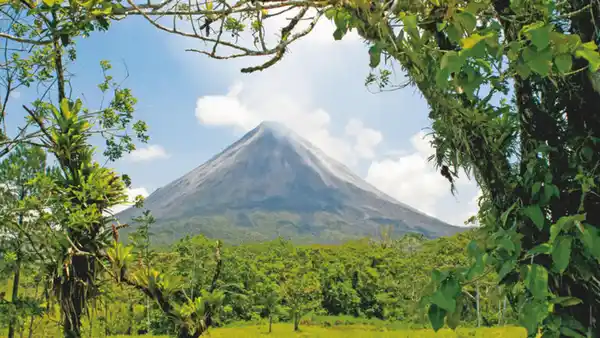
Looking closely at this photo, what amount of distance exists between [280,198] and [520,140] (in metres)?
106

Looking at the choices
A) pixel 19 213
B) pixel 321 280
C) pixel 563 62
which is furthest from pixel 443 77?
pixel 321 280

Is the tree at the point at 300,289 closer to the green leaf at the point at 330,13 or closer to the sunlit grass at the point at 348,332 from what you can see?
the sunlit grass at the point at 348,332

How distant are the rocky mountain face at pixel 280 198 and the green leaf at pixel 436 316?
77.3 m

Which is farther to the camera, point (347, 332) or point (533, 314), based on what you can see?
point (347, 332)

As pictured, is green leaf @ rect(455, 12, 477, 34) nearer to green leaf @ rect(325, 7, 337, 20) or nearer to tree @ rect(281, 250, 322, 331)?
green leaf @ rect(325, 7, 337, 20)

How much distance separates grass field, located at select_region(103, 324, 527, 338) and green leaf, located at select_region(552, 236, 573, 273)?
8.58 meters

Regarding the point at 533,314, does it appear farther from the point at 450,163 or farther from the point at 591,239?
the point at 450,163

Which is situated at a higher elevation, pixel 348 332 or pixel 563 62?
pixel 563 62

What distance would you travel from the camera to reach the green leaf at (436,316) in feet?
4.30

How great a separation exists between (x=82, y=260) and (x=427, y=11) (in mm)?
3314

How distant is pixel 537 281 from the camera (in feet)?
4.23

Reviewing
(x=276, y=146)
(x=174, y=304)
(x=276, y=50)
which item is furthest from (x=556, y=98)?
(x=276, y=146)

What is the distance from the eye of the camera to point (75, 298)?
3.89 m

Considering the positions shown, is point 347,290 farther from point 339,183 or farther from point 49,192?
point 339,183
